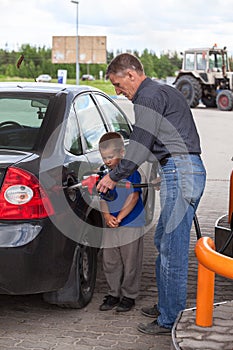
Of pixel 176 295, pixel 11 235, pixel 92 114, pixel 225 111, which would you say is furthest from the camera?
pixel 225 111

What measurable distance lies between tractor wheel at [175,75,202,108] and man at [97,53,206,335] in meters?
26.6

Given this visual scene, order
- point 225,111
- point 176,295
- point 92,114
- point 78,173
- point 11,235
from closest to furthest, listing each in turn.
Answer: point 11,235 < point 176,295 < point 78,173 < point 92,114 < point 225,111

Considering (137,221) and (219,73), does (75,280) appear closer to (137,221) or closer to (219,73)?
(137,221)

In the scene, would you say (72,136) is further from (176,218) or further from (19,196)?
(176,218)

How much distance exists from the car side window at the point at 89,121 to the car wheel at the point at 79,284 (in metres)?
0.84

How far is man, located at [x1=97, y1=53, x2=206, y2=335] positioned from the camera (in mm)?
4555

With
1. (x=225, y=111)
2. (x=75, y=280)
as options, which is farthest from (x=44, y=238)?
(x=225, y=111)

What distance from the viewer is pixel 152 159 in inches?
185

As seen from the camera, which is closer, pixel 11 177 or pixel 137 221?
pixel 11 177

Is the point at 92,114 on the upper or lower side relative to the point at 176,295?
upper

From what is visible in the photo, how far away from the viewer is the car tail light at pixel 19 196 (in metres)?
4.55

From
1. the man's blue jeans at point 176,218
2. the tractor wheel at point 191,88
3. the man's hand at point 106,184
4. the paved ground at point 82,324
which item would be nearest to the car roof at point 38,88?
the man's hand at point 106,184

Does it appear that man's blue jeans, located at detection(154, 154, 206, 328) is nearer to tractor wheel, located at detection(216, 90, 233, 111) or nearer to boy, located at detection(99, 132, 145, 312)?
boy, located at detection(99, 132, 145, 312)

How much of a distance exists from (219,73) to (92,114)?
2692 cm
